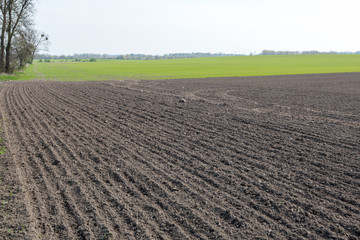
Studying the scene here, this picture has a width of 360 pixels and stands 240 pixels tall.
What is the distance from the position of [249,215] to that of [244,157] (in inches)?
134

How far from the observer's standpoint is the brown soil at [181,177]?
5.56 m

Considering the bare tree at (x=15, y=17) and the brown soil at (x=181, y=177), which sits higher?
the bare tree at (x=15, y=17)

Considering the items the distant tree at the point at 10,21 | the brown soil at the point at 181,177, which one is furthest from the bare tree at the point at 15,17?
the brown soil at the point at 181,177

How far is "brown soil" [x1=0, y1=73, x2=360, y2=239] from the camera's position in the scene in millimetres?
5559

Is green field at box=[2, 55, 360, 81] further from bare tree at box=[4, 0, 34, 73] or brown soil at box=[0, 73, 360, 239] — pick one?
brown soil at box=[0, 73, 360, 239]

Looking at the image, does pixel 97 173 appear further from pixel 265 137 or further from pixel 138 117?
pixel 138 117

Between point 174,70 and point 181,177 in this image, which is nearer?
point 181,177

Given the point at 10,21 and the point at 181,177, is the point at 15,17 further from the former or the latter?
the point at 181,177

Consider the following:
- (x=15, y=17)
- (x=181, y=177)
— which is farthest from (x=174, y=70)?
(x=181, y=177)

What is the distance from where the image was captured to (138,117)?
15.3 meters

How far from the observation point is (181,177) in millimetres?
7734

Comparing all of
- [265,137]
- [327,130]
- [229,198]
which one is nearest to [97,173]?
[229,198]

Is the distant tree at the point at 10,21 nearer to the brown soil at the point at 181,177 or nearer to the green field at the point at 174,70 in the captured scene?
the green field at the point at 174,70

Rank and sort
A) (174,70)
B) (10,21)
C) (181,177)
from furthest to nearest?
(174,70) < (10,21) < (181,177)
